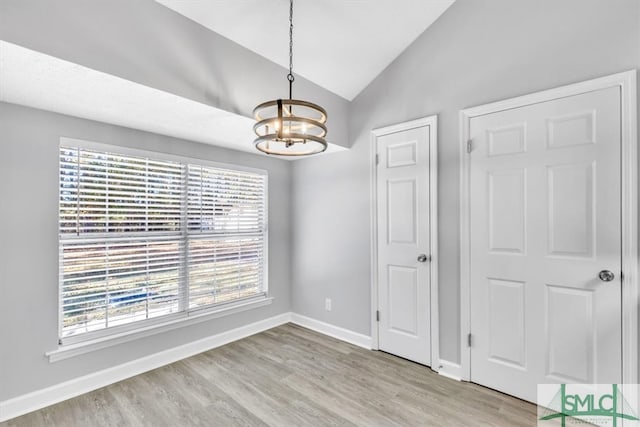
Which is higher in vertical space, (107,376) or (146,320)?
(146,320)

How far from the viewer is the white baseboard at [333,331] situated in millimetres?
3105

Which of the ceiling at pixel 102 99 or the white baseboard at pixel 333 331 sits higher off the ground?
the ceiling at pixel 102 99

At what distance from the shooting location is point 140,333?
2.58m

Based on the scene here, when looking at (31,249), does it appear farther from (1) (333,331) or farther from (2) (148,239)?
(1) (333,331)

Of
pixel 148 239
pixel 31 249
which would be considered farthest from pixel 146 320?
pixel 31 249

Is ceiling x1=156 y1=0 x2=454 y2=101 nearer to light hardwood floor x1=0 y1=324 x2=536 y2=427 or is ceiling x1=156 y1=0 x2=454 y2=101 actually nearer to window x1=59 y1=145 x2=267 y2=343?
window x1=59 y1=145 x2=267 y2=343

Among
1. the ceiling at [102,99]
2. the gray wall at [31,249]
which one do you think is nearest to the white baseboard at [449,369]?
the ceiling at [102,99]

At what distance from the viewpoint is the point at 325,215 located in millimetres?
3494

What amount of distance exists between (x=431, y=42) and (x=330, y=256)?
2294mm

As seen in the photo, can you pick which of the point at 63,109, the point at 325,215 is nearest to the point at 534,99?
the point at 325,215

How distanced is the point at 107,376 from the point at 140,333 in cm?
36

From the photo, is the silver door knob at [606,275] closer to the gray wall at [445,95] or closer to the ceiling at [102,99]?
the gray wall at [445,95]

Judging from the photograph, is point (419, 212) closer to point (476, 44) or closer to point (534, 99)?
point (534, 99)

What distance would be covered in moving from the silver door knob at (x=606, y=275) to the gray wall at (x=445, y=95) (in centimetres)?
88
